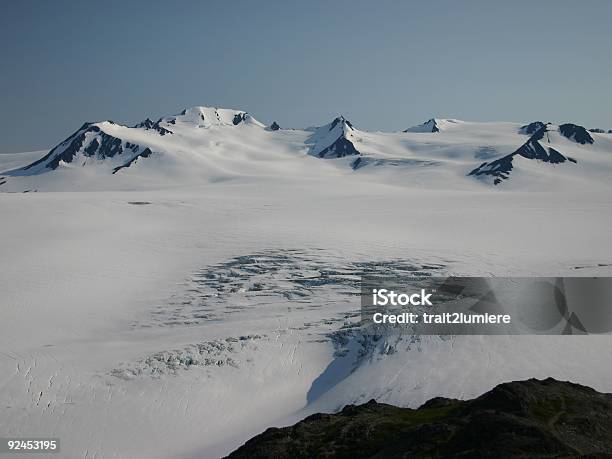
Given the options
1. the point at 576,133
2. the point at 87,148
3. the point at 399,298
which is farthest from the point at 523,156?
the point at 87,148

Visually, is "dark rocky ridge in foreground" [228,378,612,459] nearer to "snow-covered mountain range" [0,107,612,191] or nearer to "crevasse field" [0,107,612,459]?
"crevasse field" [0,107,612,459]

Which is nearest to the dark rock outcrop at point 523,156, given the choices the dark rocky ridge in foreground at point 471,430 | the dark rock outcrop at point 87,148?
the dark rocky ridge in foreground at point 471,430

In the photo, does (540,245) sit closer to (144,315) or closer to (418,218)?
(418,218)

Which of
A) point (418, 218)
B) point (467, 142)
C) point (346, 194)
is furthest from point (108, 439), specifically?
point (467, 142)
